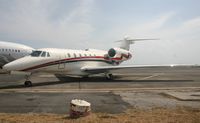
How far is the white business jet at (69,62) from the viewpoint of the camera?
1788 centimetres

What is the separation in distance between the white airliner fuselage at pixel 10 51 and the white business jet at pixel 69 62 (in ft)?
33.5

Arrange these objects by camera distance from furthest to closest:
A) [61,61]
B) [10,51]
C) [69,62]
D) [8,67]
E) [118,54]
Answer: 1. [10,51]
2. [118,54]
3. [69,62]
4. [61,61]
5. [8,67]

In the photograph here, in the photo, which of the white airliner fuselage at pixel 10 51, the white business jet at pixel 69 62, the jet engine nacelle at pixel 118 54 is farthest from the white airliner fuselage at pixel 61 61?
the white airliner fuselage at pixel 10 51

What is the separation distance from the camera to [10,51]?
31.3 meters

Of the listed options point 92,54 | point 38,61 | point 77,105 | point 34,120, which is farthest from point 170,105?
point 92,54

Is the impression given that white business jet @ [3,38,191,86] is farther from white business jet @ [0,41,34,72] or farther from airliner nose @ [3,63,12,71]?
white business jet @ [0,41,34,72]

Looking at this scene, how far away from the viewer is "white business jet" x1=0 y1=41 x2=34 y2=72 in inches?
1215

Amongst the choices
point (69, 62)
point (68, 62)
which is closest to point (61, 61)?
point (68, 62)

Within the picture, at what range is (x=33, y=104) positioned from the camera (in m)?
9.56

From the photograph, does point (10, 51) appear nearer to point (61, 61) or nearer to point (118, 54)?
point (61, 61)

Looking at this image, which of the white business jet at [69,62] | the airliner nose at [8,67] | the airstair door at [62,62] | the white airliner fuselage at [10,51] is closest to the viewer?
the airliner nose at [8,67]

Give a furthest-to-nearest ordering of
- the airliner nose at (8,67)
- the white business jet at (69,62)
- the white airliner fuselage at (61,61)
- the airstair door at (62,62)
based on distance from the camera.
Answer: the airstair door at (62,62), the white business jet at (69,62), the white airliner fuselage at (61,61), the airliner nose at (8,67)

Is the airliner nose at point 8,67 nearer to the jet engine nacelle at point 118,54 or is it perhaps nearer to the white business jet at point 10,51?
the jet engine nacelle at point 118,54

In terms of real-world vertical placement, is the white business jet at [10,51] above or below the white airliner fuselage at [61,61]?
above
